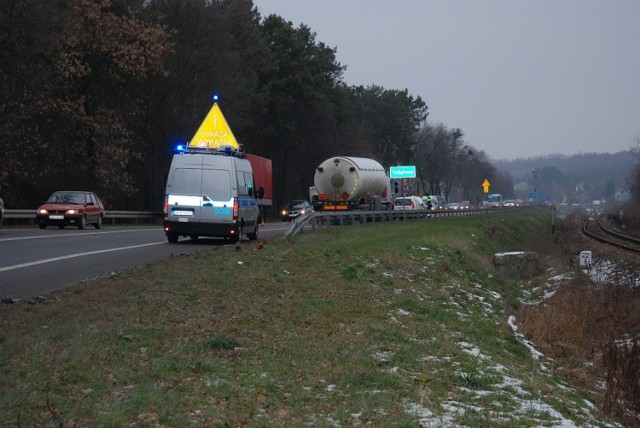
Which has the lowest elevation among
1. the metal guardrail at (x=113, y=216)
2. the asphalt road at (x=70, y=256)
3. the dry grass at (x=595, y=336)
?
the dry grass at (x=595, y=336)

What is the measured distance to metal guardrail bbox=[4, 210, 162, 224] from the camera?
3666 cm

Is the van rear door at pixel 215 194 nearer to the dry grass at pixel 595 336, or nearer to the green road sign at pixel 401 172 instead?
the dry grass at pixel 595 336

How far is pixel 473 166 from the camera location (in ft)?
535

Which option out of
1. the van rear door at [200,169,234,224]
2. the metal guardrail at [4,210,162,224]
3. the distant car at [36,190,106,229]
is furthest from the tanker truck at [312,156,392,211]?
the van rear door at [200,169,234,224]

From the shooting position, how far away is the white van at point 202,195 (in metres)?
25.1

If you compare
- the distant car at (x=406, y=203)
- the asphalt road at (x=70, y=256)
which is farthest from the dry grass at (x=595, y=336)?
the distant car at (x=406, y=203)

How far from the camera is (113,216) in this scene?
146 feet

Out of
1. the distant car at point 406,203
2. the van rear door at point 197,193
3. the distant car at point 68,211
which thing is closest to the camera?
the van rear door at point 197,193

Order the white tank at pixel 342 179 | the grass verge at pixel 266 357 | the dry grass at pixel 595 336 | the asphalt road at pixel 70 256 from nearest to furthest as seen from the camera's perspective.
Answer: the grass verge at pixel 266 357 < the dry grass at pixel 595 336 < the asphalt road at pixel 70 256 < the white tank at pixel 342 179

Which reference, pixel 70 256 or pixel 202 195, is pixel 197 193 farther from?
pixel 70 256

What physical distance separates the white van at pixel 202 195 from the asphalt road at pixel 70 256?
0.68 meters

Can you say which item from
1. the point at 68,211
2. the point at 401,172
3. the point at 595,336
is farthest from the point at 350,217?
the point at 401,172

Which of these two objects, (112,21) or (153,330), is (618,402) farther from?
(112,21)

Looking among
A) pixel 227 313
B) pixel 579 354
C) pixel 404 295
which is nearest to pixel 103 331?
pixel 227 313
